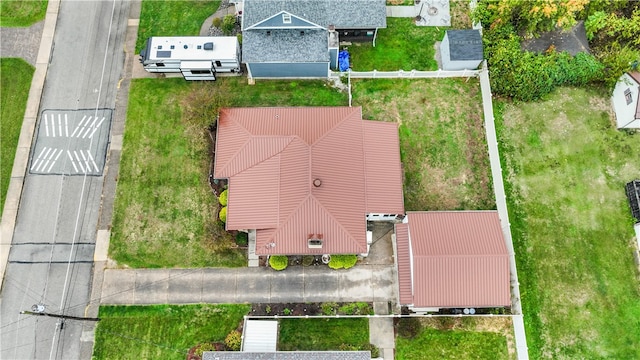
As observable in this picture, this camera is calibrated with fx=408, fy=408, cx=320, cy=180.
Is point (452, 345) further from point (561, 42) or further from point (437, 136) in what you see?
point (561, 42)

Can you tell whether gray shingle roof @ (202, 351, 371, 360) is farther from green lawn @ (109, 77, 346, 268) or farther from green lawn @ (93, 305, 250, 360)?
green lawn @ (109, 77, 346, 268)

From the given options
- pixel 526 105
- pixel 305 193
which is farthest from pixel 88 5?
pixel 526 105

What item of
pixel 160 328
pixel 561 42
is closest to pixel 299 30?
pixel 561 42

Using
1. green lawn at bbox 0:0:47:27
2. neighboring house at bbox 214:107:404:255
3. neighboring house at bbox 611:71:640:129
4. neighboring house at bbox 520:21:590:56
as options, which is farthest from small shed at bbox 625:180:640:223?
green lawn at bbox 0:0:47:27

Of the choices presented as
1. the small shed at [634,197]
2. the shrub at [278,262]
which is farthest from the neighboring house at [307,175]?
the small shed at [634,197]

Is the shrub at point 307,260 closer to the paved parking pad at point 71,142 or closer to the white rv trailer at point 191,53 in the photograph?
the white rv trailer at point 191,53

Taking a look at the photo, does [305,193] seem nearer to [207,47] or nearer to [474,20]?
[207,47]
